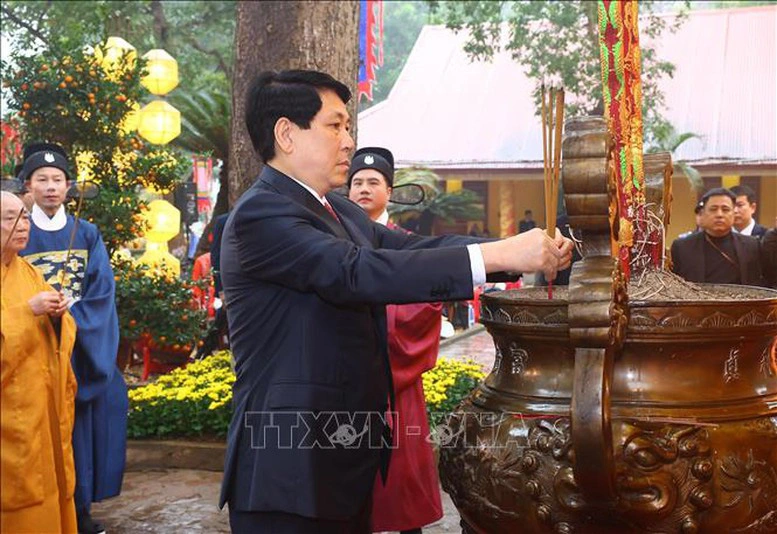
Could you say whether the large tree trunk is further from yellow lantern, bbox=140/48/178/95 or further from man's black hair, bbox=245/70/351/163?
man's black hair, bbox=245/70/351/163

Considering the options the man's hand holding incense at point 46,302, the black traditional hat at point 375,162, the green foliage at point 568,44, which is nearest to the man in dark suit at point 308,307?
the man's hand holding incense at point 46,302

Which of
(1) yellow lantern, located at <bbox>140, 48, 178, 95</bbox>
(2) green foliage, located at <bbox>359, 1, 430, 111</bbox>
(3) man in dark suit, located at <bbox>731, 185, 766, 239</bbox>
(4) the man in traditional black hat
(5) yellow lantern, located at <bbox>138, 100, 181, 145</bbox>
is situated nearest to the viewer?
(4) the man in traditional black hat

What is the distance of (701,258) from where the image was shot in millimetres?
5594

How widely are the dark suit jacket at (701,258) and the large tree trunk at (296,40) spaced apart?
2.12 metres

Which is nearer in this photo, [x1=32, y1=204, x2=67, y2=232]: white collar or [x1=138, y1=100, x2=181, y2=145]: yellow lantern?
[x1=32, y1=204, x2=67, y2=232]: white collar

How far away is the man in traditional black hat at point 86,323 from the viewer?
4.24 m

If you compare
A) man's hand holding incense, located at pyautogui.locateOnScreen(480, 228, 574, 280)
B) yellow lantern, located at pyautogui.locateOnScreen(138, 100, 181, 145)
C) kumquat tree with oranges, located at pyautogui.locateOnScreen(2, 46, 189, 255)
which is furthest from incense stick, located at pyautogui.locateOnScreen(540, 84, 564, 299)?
yellow lantern, located at pyautogui.locateOnScreen(138, 100, 181, 145)

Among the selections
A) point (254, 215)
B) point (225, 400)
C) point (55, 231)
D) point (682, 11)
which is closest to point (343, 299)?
point (254, 215)

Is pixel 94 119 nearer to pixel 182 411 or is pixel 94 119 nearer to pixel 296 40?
pixel 296 40

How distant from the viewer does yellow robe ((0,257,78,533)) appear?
225cm

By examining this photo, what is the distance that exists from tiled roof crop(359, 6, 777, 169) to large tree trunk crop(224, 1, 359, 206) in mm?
10078

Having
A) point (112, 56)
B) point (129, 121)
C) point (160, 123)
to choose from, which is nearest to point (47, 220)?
point (112, 56)

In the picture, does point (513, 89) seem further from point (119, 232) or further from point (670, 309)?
point (670, 309)

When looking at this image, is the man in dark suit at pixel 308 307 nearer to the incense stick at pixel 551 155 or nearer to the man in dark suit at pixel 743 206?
the incense stick at pixel 551 155
